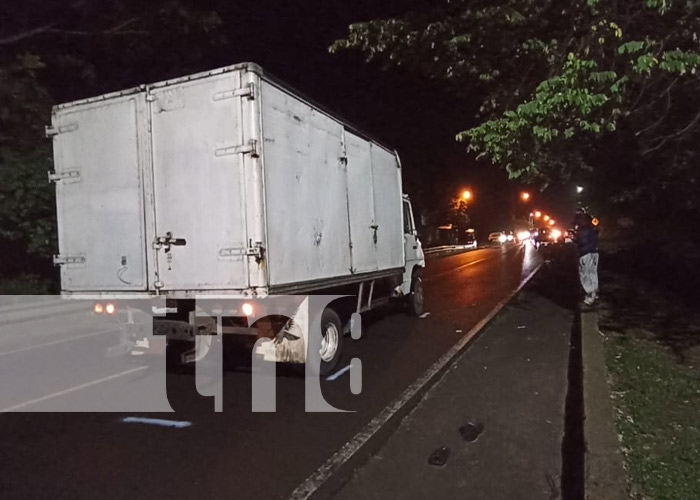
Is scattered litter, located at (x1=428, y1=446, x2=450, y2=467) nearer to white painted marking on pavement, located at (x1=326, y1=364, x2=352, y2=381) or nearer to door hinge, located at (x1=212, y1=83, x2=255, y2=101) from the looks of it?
white painted marking on pavement, located at (x1=326, y1=364, x2=352, y2=381)

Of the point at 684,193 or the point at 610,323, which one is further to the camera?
the point at 684,193

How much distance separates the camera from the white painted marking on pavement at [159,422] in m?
5.35

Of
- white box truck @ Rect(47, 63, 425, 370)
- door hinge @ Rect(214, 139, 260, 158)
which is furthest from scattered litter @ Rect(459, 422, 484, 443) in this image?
door hinge @ Rect(214, 139, 260, 158)

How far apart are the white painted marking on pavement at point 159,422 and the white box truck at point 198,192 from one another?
1250mm

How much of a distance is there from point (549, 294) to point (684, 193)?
18.6 ft

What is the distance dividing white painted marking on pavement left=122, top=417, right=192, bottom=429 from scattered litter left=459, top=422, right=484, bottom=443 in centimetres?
242

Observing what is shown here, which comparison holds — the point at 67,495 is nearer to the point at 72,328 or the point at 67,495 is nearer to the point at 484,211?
the point at 72,328

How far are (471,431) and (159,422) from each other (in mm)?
2788

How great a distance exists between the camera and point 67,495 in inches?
155

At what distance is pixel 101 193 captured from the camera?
6645mm

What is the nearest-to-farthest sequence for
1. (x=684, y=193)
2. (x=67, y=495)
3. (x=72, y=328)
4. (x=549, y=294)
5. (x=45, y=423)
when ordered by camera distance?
(x=67, y=495) < (x=45, y=423) < (x=72, y=328) < (x=549, y=294) < (x=684, y=193)

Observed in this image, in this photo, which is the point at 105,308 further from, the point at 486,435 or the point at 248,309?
the point at 486,435

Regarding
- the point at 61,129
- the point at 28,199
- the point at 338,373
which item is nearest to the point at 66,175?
the point at 61,129

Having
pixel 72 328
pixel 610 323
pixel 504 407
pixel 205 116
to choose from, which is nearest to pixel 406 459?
pixel 504 407
